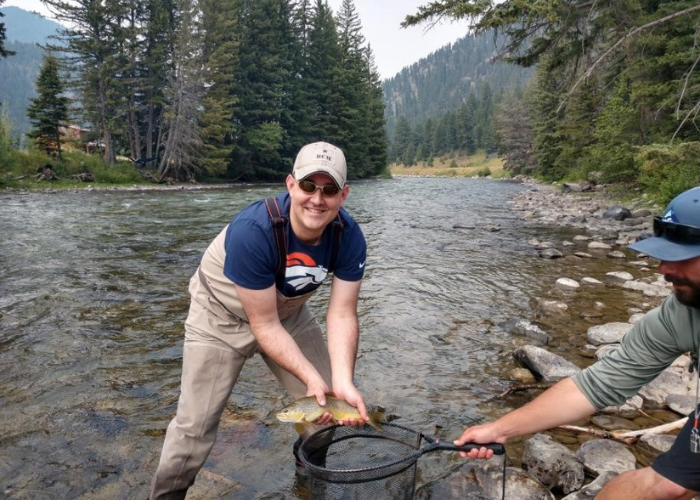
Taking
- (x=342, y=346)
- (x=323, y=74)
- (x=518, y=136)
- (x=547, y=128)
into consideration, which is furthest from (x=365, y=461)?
(x=518, y=136)

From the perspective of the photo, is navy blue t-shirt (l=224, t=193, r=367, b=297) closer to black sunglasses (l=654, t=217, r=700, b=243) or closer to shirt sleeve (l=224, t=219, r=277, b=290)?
shirt sleeve (l=224, t=219, r=277, b=290)

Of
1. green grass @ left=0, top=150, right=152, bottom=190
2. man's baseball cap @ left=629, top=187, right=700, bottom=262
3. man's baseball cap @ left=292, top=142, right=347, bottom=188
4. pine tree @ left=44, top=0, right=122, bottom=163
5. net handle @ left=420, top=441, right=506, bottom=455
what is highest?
pine tree @ left=44, top=0, right=122, bottom=163

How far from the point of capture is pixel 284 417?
2896 millimetres

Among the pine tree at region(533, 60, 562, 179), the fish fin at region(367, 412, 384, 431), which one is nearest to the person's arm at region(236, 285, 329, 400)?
the fish fin at region(367, 412, 384, 431)

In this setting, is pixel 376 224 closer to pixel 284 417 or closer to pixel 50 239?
pixel 50 239

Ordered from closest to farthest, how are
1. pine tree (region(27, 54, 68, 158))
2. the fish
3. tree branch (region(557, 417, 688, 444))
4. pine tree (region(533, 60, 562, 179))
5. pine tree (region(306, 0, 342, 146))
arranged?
the fish → tree branch (region(557, 417, 688, 444)) → pine tree (region(27, 54, 68, 158)) → pine tree (region(533, 60, 562, 179)) → pine tree (region(306, 0, 342, 146))

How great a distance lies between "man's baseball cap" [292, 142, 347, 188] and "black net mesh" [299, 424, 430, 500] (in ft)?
5.22

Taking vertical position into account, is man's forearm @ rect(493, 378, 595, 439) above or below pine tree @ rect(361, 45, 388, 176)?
below

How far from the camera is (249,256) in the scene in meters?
2.92

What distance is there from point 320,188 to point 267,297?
0.76m

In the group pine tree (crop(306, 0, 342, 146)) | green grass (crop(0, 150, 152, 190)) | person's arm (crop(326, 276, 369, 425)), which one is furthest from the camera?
pine tree (crop(306, 0, 342, 146))

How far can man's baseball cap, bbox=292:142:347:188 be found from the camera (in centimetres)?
293

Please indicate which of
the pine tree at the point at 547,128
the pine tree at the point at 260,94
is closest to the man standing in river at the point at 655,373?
the pine tree at the point at 260,94

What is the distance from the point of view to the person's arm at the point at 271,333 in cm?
299
